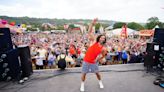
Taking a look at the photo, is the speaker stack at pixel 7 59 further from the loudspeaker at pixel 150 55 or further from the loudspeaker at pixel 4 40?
the loudspeaker at pixel 150 55

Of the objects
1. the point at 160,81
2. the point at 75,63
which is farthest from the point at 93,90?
the point at 75,63

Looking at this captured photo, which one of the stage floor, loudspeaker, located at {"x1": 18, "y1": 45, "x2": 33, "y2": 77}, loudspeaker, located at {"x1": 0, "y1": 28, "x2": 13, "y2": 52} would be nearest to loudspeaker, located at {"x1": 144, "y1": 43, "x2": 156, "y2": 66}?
the stage floor

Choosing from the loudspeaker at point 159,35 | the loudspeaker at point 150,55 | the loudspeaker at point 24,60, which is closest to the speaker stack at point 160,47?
the loudspeaker at point 159,35

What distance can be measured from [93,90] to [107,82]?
2.56ft

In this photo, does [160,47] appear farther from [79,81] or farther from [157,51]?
[79,81]

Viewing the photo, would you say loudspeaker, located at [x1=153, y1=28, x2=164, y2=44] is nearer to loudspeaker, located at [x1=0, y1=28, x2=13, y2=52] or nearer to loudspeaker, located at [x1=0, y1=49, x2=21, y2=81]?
loudspeaker, located at [x1=0, y1=49, x2=21, y2=81]

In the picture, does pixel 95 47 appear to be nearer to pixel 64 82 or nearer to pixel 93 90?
pixel 93 90

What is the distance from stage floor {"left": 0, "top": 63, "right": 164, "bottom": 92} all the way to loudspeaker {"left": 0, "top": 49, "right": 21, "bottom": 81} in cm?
26

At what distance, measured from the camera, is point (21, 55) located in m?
5.49

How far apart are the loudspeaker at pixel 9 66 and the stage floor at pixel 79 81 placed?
0.26 metres

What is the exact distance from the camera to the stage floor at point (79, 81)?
469 cm

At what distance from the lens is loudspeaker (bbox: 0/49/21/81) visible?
5102 millimetres

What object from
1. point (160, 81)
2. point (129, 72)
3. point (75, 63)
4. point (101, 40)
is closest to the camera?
point (101, 40)

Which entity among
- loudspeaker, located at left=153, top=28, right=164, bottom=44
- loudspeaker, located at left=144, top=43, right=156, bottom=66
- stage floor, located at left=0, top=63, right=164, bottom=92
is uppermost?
loudspeaker, located at left=153, top=28, right=164, bottom=44
